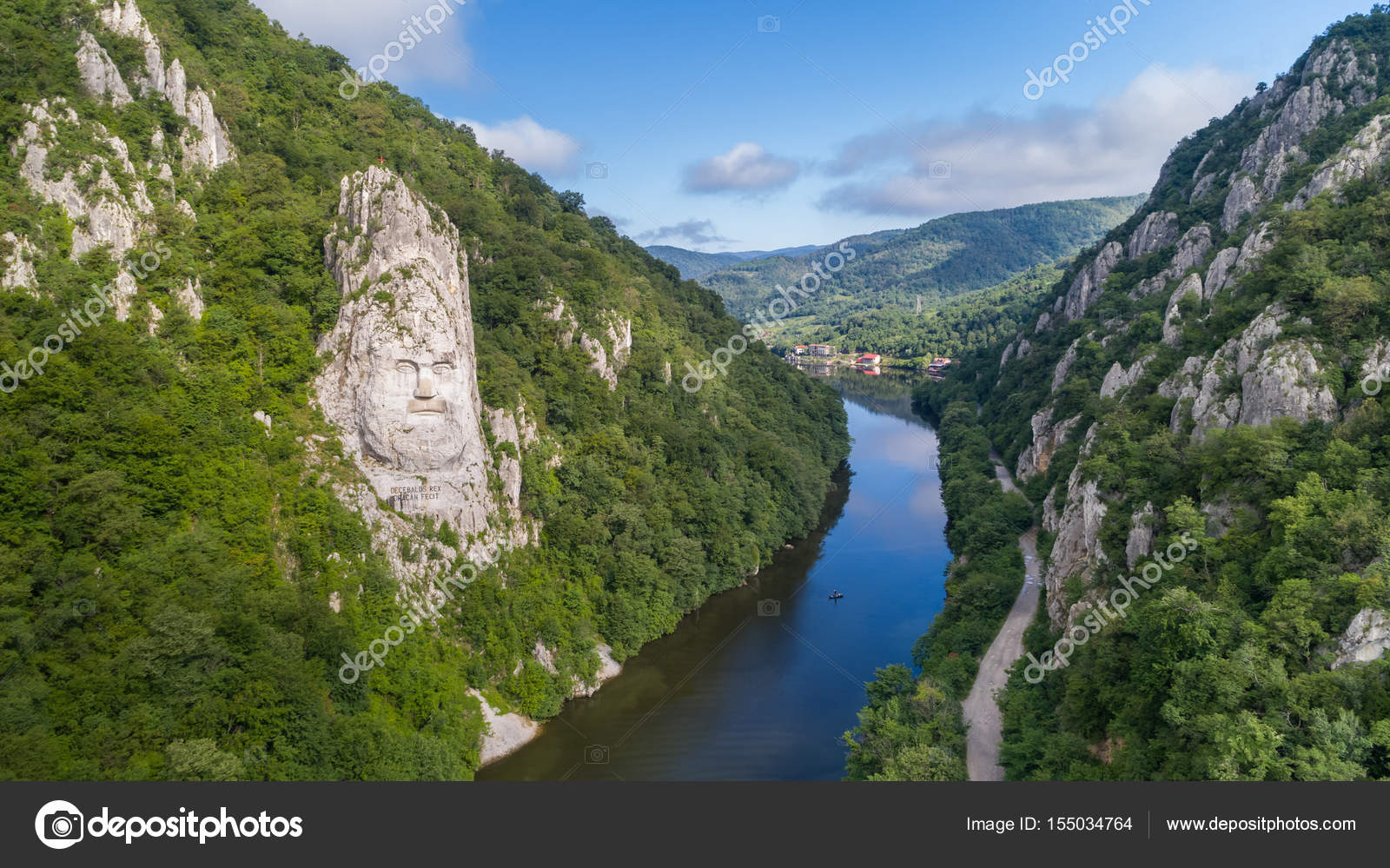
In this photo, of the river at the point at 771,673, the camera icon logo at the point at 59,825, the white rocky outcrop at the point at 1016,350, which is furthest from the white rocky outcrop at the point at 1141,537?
the white rocky outcrop at the point at 1016,350

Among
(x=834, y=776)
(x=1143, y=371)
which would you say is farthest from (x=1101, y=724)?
(x=1143, y=371)

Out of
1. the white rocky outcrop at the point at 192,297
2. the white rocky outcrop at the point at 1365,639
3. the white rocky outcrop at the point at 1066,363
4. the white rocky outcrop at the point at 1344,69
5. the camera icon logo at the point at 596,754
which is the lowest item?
the camera icon logo at the point at 596,754

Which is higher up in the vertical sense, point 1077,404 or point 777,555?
point 1077,404

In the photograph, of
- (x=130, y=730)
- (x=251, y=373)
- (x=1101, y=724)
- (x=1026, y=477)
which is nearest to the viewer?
(x=130, y=730)

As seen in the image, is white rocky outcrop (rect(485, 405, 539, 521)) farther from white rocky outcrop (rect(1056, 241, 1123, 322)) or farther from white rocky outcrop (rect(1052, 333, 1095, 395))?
white rocky outcrop (rect(1056, 241, 1123, 322))

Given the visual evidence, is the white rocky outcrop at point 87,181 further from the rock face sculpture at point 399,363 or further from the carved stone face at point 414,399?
the carved stone face at point 414,399

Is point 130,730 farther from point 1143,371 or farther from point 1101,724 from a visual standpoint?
point 1143,371
